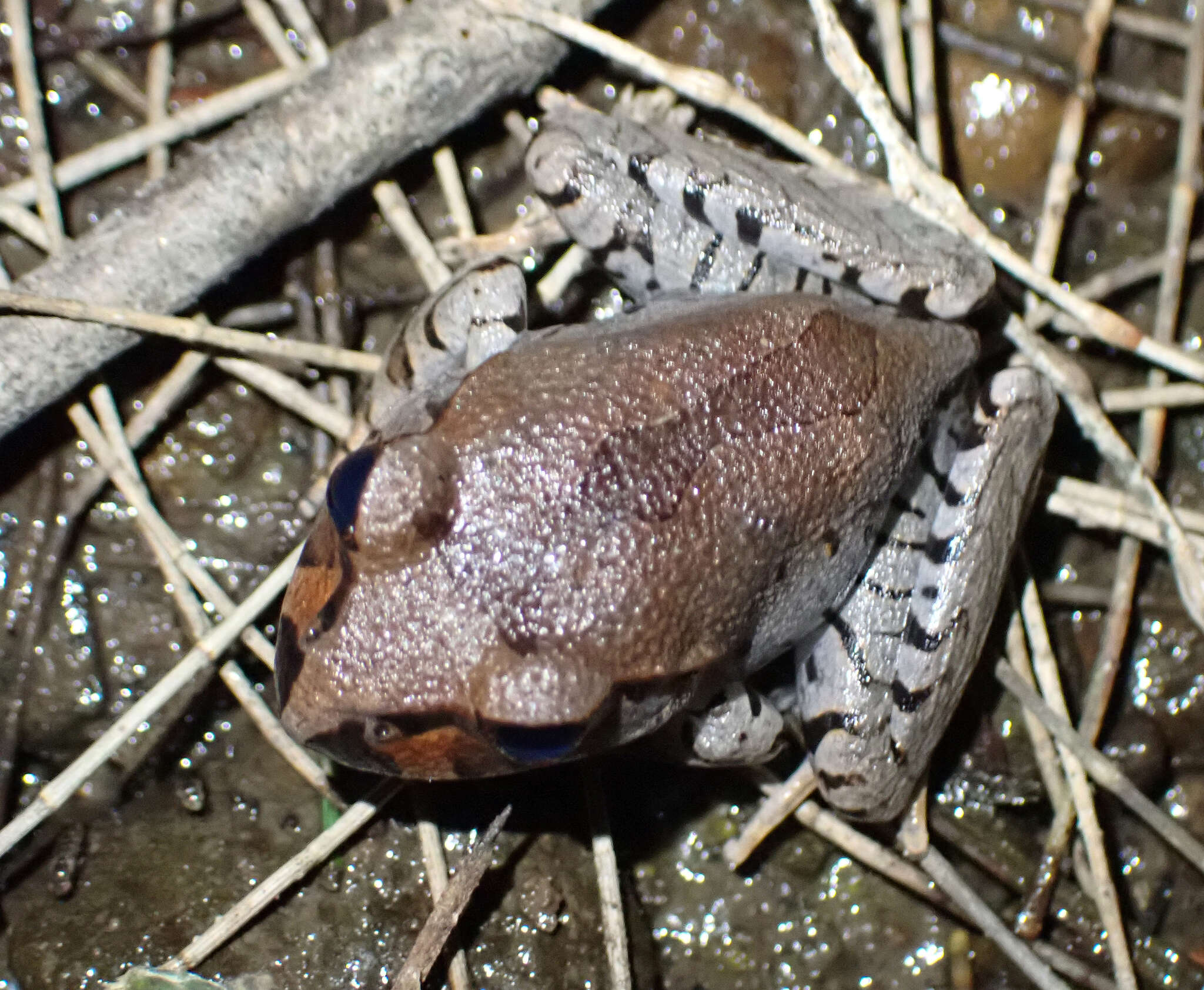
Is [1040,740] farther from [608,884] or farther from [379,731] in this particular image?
[379,731]

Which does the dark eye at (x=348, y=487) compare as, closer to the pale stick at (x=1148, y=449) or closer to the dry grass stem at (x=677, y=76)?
the dry grass stem at (x=677, y=76)

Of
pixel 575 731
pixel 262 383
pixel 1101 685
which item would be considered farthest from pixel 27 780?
pixel 1101 685

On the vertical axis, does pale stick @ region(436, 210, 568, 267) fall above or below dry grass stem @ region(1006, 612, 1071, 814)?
above

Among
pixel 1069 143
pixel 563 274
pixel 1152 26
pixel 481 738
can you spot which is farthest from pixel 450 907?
pixel 1152 26

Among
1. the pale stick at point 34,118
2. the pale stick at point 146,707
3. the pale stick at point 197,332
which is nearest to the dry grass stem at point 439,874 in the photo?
the pale stick at point 146,707

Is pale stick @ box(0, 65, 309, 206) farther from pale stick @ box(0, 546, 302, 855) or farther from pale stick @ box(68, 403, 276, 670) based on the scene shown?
pale stick @ box(0, 546, 302, 855)

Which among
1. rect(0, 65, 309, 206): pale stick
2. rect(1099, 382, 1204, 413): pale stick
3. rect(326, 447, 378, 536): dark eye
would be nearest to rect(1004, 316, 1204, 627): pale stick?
rect(1099, 382, 1204, 413): pale stick

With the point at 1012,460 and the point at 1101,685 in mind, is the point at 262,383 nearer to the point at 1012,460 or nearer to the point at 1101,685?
the point at 1012,460
